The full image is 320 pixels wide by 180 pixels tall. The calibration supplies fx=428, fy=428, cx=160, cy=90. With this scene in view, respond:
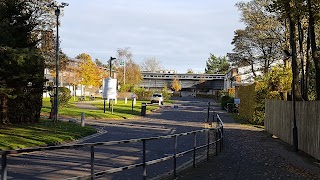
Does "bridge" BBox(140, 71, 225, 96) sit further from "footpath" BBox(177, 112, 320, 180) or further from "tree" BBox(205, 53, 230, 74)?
"footpath" BBox(177, 112, 320, 180)

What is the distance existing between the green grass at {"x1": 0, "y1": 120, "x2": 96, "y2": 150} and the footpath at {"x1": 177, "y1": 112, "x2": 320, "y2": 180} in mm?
6588

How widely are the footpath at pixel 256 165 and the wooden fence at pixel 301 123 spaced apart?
45 cm

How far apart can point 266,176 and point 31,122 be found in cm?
1654

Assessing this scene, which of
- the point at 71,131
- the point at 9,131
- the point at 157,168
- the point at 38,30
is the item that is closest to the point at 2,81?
the point at 9,131

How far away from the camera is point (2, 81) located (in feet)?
61.5

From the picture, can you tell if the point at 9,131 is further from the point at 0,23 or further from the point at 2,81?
the point at 0,23

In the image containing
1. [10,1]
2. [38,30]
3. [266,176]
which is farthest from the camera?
[38,30]

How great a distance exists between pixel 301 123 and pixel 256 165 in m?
5.00

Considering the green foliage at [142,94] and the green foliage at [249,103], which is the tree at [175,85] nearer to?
the green foliage at [142,94]

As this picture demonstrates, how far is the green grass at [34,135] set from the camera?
50.3ft

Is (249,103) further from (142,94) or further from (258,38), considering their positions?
(142,94)

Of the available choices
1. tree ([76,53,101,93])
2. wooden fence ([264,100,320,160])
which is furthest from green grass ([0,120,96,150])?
tree ([76,53,101,93])

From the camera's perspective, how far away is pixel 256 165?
12633mm

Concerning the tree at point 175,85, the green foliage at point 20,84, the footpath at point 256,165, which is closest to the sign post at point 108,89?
the green foliage at point 20,84
